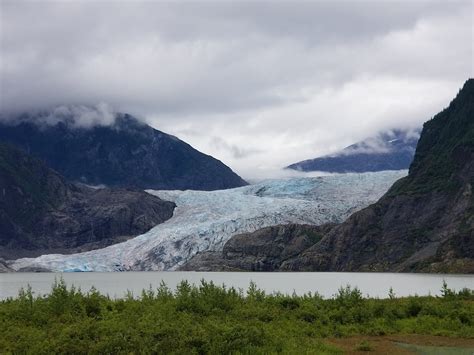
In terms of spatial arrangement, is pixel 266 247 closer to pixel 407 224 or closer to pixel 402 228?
pixel 402 228

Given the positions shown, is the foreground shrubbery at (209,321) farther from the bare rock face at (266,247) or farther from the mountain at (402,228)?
the bare rock face at (266,247)

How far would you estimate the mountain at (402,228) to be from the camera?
513 feet

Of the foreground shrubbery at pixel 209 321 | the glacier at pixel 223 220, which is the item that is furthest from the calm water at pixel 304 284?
the glacier at pixel 223 220

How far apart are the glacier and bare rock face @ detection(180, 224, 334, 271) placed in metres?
2.44

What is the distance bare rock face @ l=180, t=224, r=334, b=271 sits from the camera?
176m

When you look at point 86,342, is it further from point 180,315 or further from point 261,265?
point 261,265

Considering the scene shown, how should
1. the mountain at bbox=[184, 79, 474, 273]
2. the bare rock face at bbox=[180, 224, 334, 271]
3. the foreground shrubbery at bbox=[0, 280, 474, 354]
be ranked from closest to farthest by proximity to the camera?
1. the foreground shrubbery at bbox=[0, 280, 474, 354]
2. the mountain at bbox=[184, 79, 474, 273]
3. the bare rock face at bbox=[180, 224, 334, 271]

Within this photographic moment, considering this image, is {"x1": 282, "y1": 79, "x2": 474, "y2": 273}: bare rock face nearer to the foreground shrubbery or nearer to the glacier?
the glacier

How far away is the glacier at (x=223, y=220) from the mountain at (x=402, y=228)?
4921 mm

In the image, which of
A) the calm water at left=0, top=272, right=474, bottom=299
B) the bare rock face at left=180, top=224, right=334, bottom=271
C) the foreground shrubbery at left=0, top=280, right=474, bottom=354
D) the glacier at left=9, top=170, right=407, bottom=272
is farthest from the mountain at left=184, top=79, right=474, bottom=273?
the foreground shrubbery at left=0, top=280, right=474, bottom=354

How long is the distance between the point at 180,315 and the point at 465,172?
15538cm

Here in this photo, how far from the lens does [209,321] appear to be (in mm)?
24703

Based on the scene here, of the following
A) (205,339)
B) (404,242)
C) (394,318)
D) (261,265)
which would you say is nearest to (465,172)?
(404,242)

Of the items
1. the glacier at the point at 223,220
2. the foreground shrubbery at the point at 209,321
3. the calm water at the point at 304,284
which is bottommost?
the calm water at the point at 304,284
